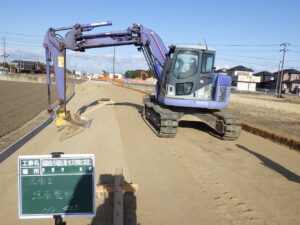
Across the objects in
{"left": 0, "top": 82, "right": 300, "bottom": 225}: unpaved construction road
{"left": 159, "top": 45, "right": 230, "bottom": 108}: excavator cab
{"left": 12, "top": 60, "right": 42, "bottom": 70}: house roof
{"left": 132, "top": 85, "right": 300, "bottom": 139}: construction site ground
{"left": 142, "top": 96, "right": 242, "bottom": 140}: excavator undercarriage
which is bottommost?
{"left": 132, "top": 85, "right": 300, "bottom": 139}: construction site ground

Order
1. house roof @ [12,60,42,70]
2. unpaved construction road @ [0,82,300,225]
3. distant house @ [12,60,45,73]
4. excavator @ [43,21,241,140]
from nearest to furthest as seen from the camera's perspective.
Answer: unpaved construction road @ [0,82,300,225]
excavator @ [43,21,241,140]
distant house @ [12,60,45,73]
house roof @ [12,60,42,70]

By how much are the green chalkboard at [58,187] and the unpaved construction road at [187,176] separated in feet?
5.52

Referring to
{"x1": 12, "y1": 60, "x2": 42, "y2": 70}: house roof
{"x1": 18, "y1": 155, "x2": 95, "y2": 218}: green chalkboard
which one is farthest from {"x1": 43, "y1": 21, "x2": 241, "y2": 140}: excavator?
{"x1": 12, "y1": 60, "x2": 42, "y2": 70}: house roof

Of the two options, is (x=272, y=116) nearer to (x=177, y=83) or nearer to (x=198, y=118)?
(x=198, y=118)

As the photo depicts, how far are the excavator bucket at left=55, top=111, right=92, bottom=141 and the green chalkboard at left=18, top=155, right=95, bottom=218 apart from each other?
707 cm

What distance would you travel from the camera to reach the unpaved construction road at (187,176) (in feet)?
15.6

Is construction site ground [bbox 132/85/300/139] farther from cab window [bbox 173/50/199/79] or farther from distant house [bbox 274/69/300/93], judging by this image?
distant house [bbox 274/69/300/93]

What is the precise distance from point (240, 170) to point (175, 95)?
4.15 metres

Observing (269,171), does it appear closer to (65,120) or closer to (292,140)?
(292,140)

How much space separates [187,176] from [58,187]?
391cm

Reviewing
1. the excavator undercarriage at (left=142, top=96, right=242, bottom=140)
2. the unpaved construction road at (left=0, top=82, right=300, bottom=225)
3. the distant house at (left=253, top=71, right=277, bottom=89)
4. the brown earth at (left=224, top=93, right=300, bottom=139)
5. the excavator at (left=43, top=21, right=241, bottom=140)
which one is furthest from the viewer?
the distant house at (left=253, top=71, right=277, bottom=89)

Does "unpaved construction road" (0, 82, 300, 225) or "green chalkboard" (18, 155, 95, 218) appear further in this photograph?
"unpaved construction road" (0, 82, 300, 225)

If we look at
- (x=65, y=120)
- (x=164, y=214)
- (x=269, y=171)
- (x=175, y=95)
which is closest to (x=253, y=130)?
(x=175, y=95)

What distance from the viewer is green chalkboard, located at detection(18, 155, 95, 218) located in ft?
9.66
